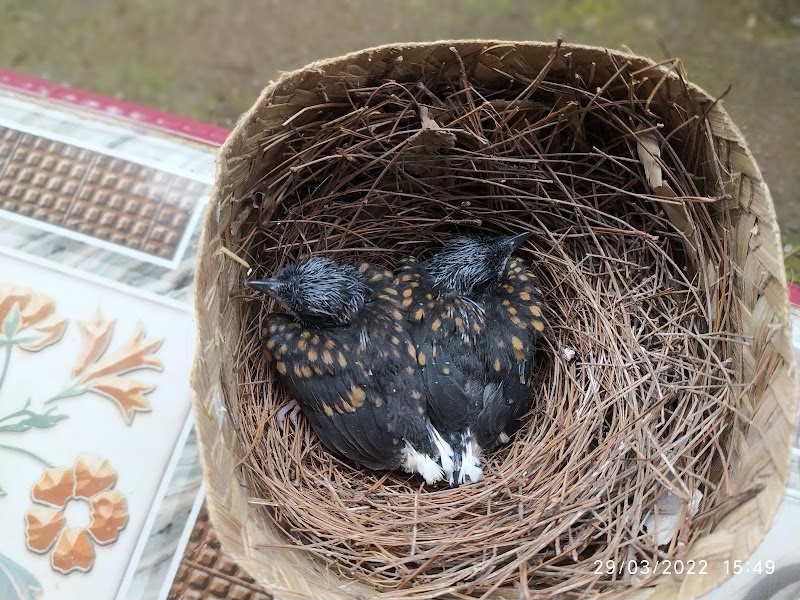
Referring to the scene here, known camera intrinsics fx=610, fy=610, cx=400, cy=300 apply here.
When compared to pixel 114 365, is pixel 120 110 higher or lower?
higher

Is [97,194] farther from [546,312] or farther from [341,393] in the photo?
[546,312]

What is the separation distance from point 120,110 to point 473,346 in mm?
1230

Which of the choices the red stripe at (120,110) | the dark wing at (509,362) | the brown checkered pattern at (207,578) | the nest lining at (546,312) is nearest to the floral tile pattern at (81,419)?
the brown checkered pattern at (207,578)

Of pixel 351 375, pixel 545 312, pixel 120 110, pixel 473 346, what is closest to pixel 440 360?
pixel 473 346

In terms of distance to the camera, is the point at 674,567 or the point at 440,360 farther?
the point at 440,360

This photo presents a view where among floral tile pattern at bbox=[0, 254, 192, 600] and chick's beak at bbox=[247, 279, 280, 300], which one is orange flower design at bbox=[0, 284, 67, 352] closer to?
floral tile pattern at bbox=[0, 254, 192, 600]

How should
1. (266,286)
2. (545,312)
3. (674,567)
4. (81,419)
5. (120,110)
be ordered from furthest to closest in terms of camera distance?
1. (120,110)
2. (545,312)
3. (81,419)
4. (266,286)
5. (674,567)

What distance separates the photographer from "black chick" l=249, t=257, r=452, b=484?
4.55ft

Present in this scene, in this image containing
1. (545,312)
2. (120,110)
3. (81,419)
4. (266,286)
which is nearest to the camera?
(266,286)

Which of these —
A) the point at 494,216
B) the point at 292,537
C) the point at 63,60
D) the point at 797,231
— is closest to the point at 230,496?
the point at 292,537

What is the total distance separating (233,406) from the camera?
4.26 ft

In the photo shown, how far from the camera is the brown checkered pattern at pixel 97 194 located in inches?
63.7

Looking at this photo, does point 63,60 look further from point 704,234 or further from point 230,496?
point 704,234

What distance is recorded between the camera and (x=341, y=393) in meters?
1.39
